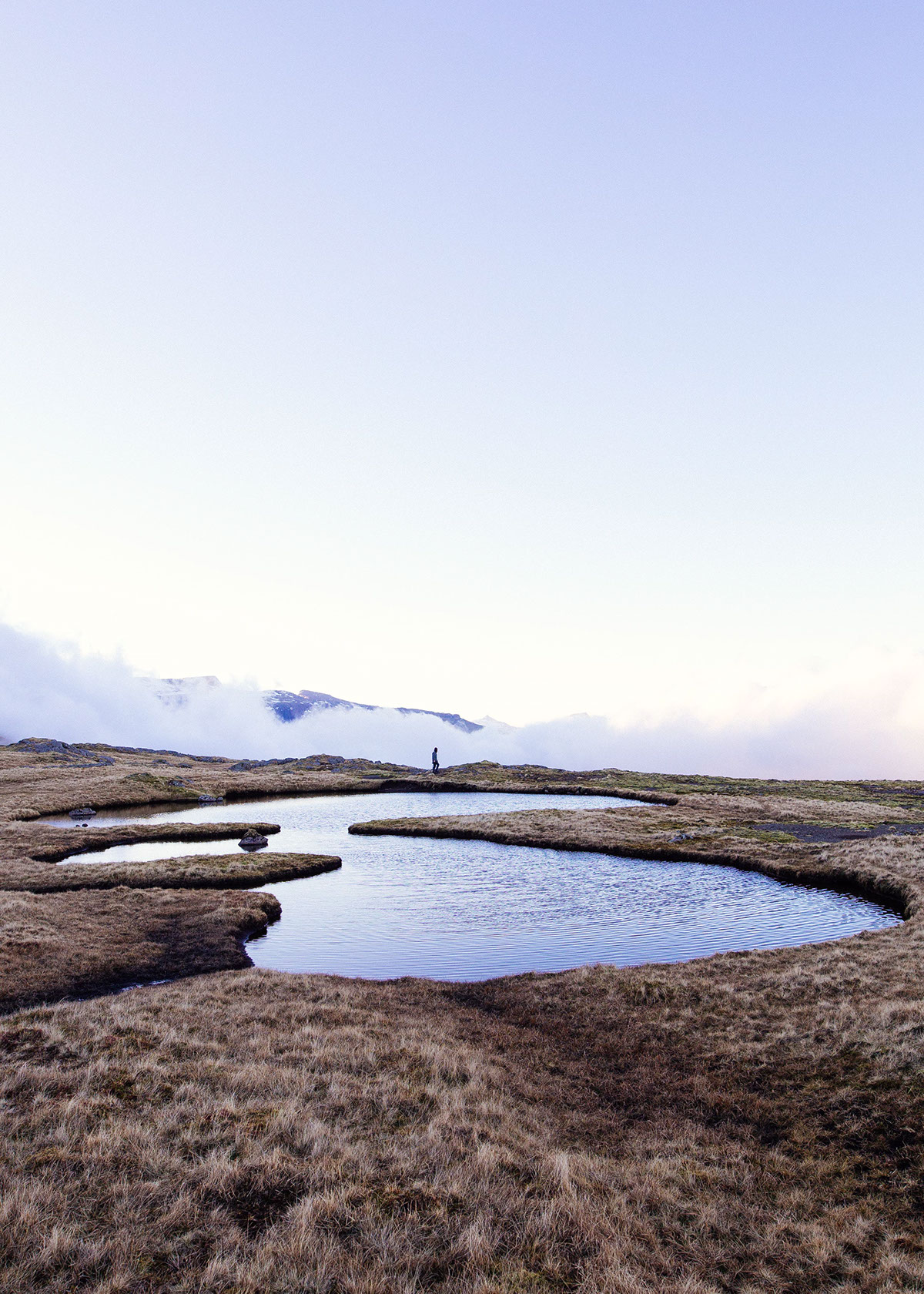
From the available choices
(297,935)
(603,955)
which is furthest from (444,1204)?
(297,935)

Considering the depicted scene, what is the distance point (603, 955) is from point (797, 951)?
7664 millimetres

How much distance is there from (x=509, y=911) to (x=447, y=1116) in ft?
77.5

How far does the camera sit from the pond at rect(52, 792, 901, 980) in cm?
2911

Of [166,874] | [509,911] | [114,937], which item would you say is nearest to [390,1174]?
[114,937]

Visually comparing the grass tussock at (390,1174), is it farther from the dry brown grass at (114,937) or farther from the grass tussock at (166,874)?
the grass tussock at (166,874)

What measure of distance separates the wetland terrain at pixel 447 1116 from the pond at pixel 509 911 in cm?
141

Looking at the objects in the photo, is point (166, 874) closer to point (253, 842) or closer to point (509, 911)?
point (253, 842)

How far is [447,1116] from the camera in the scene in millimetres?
13602

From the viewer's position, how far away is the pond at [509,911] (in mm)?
29109

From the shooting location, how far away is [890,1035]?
54.5 ft

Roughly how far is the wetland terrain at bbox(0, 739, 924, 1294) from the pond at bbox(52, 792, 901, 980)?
1.41 m

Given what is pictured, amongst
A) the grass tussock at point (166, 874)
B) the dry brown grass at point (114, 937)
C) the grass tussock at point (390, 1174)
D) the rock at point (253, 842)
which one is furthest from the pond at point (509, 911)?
the grass tussock at point (390, 1174)

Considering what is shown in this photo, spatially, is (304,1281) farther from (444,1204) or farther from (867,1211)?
(867,1211)

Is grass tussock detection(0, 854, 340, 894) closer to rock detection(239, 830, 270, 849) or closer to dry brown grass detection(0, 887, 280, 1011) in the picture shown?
dry brown grass detection(0, 887, 280, 1011)
